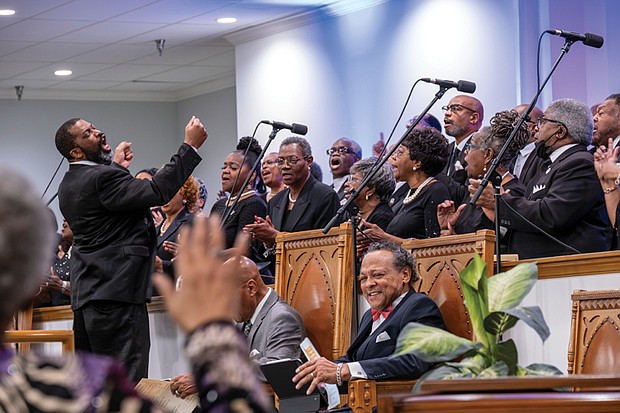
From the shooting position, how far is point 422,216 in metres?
4.86

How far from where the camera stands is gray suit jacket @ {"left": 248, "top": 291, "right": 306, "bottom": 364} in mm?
4426

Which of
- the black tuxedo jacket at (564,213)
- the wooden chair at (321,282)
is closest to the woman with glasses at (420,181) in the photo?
the wooden chair at (321,282)

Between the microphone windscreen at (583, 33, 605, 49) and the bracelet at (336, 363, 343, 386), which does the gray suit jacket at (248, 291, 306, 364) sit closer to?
the bracelet at (336, 363, 343, 386)

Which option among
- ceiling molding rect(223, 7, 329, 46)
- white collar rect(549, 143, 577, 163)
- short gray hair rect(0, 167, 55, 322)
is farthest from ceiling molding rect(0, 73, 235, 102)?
short gray hair rect(0, 167, 55, 322)

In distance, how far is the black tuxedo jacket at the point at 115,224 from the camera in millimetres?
4859

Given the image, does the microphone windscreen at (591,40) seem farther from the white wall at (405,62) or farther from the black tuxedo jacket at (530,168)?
the white wall at (405,62)

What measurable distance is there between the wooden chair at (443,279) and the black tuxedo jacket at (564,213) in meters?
0.38

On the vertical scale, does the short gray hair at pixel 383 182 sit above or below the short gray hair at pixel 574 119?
below

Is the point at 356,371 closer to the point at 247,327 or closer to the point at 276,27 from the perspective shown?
the point at 247,327

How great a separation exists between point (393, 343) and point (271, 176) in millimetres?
2887

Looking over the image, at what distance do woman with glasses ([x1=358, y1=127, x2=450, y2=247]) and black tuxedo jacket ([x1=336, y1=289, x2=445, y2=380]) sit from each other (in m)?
0.75

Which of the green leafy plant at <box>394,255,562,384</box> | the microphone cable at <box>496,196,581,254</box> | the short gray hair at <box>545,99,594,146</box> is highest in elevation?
the short gray hair at <box>545,99,594,146</box>

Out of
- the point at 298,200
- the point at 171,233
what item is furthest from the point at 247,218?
the point at 171,233

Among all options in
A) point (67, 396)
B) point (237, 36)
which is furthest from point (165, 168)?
point (237, 36)
